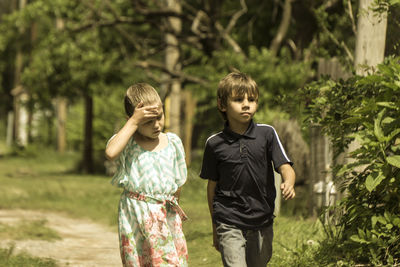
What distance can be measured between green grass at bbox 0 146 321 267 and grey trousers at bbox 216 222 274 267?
1555 millimetres

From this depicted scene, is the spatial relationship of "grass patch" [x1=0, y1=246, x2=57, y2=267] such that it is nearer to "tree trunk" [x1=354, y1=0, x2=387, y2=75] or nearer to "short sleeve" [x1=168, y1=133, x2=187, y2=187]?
"short sleeve" [x1=168, y1=133, x2=187, y2=187]

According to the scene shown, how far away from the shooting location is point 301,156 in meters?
11.5

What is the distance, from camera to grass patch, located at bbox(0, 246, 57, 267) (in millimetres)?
6809

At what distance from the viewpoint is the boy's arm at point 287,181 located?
4.18 metres

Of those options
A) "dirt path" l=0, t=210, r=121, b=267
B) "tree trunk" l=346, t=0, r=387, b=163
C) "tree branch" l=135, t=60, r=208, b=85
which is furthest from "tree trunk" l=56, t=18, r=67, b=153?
"tree trunk" l=346, t=0, r=387, b=163

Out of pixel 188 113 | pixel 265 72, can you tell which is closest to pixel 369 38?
pixel 265 72

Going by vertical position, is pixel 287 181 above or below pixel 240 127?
below

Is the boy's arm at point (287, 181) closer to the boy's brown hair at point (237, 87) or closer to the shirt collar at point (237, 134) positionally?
the shirt collar at point (237, 134)

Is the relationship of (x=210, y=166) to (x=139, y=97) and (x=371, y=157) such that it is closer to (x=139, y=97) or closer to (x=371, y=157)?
(x=139, y=97)

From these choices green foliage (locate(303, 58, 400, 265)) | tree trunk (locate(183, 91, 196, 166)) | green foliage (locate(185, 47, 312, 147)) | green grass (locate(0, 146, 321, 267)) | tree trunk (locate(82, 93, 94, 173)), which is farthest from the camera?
tree trunk (locate(82, 93, 94, 173))

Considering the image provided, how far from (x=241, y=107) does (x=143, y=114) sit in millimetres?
600

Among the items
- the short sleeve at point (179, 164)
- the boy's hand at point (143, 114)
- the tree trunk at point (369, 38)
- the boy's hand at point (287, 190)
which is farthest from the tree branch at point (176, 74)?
the boy's hand at point (287, 190)

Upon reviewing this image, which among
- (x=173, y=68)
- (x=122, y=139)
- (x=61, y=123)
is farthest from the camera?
(x=61, y=123)

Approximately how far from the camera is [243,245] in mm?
4449
